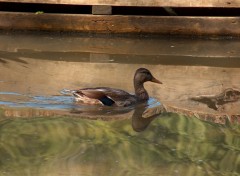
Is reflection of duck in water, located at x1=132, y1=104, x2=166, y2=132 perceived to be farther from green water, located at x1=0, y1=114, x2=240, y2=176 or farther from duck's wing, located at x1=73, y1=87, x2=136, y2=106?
duck's wing, located at x1=73, y1=87, x2=136, y2=106

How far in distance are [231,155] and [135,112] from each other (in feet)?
6.60

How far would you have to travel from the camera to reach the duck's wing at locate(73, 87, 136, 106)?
29.0ft

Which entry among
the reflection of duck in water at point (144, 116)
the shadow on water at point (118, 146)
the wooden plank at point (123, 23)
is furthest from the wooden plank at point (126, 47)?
the shadow on water at point (118, 146)

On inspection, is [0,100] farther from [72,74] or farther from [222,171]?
[222,171]

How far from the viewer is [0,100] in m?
9.05

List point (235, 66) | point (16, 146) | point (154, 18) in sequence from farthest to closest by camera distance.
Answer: point (154, 18) < point (235, 66) < point (16, 146)

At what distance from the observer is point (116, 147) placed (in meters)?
7.22

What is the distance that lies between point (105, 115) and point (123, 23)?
4.85m

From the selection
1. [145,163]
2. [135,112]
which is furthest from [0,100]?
[145,163]

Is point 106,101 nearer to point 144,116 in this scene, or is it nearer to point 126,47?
point 144,116

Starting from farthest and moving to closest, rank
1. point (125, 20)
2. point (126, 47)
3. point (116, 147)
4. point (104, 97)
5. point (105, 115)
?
point (125, 20), point (126, 47), point (104, 97), point (105, 115), point (116, 147)

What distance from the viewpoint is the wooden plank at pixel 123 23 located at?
13219 mm

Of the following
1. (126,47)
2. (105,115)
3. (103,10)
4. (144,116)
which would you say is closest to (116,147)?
(105,115)

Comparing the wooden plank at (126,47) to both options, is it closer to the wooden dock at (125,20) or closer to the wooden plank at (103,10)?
the wooden dock at (125,20)
